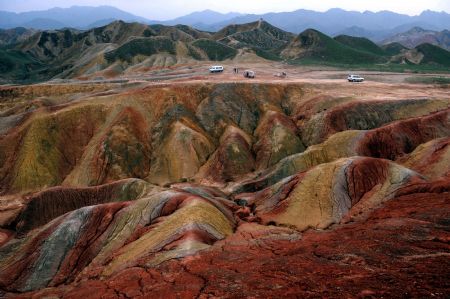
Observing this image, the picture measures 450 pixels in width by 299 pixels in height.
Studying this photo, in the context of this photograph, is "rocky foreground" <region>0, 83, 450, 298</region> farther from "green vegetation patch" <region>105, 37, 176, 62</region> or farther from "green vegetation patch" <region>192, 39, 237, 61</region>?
"green vegetation patch" <region>192, 39, 237, 61</region>

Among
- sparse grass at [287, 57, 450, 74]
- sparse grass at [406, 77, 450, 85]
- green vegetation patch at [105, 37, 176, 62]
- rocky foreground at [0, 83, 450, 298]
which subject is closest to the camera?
rocky foreground at [0, 83, 450, 298]

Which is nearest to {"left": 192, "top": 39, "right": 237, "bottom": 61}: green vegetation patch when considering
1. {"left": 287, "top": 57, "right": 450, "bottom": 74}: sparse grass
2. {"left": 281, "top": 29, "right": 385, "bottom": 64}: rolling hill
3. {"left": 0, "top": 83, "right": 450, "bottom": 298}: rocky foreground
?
{"left": 281, "top": 29, "right": 385, "bottom": 64}: rolling hill

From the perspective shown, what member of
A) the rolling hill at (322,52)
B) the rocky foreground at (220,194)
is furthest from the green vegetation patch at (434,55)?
the rocky foreground at (220,194)

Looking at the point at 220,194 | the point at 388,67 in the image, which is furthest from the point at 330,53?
the point at 220,194

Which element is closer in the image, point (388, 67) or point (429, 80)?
point (429, 80)

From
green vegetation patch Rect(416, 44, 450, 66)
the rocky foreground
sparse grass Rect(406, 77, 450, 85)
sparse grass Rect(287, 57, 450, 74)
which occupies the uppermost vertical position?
green vegetation patch Rect(416, 44, 450, 66)

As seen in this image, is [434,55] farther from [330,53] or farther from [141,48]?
[141,48]

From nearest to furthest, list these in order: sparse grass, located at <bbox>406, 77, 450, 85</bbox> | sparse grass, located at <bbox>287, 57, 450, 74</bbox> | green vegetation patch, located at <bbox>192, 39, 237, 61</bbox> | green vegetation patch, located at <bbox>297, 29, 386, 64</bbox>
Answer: sparse grass, located at <bbox>406, 77, 450, 85</bbox> → sparse grass, located at <bbox>287, 57, 450, 74</bbox> → green vegetation patch, located at <bbox>192, 39, 237, 61</bbox> → green vegetation patch, located at <bbox>297, 29, 386, 64</bbox>

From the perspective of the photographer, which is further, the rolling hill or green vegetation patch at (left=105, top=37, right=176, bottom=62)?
the rolling hill

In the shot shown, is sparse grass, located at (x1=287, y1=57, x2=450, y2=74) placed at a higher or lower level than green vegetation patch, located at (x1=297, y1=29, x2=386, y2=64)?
lower
